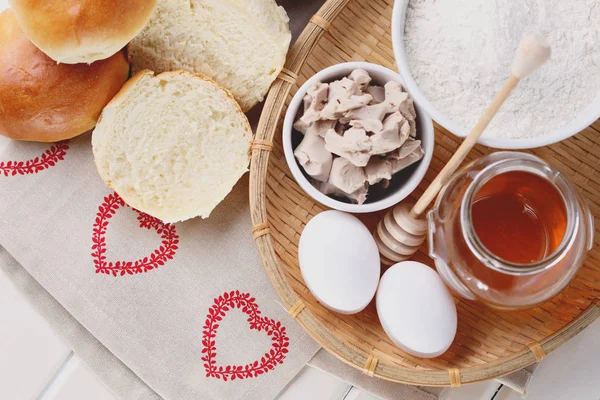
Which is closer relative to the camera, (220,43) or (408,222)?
(408,222)

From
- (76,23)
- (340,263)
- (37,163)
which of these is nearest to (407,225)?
(340,263)

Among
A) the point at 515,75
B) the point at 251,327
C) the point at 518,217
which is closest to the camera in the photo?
the point at 515,75

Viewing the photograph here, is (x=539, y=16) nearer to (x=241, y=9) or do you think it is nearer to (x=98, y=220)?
(x=241, y=9)

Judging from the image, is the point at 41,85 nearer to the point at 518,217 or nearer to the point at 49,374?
the point at 49,374

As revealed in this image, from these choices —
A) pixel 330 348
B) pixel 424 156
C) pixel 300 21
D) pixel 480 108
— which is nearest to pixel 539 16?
pixel 480 108

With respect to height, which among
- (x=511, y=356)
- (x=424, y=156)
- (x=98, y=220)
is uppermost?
(x=424, y=156)

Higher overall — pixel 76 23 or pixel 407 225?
pixel 76 23
